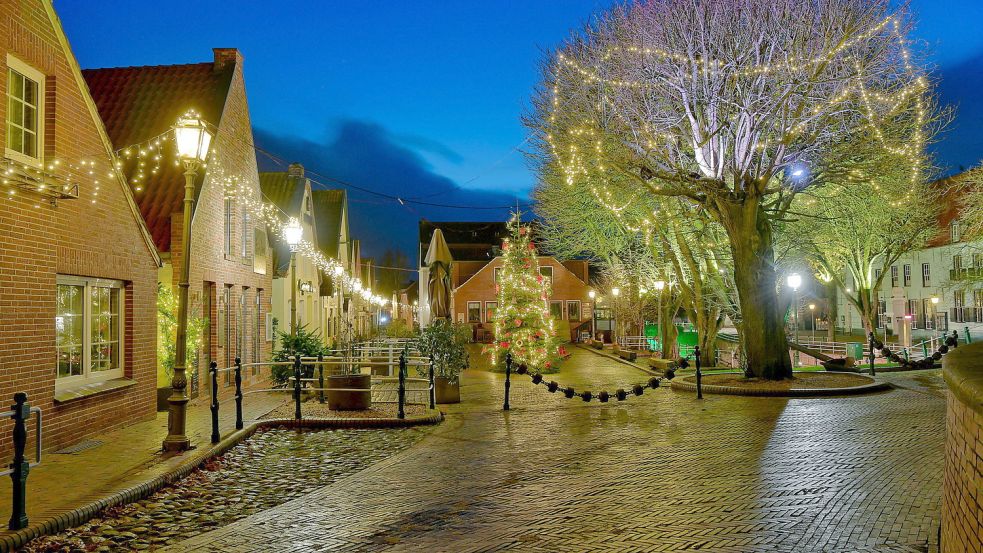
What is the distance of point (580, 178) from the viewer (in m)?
23.6

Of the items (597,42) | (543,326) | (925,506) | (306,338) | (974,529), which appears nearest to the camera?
(974,529)

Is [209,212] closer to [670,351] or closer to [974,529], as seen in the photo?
[974,529]

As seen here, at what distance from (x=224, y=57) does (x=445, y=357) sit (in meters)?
9.28

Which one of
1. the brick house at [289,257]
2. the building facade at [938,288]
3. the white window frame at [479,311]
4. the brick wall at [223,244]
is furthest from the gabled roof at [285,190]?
the building facade at [938,288]

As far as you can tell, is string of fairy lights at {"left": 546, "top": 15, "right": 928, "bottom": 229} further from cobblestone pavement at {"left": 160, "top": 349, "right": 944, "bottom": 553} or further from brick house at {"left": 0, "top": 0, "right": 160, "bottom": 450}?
brick house at {"left": 0, "top": 0, "right": 160, "bottom": 450}

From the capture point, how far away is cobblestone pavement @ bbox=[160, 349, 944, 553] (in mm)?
6109

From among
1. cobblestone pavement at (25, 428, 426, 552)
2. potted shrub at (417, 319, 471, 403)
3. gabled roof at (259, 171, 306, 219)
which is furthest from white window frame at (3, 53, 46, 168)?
gabled roof at (259, 171, 306, 219)

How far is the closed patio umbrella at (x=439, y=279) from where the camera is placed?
22.1 meters

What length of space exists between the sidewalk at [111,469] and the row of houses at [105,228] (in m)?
0.60

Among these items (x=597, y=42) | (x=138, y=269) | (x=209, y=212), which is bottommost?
(x=138, y=269)

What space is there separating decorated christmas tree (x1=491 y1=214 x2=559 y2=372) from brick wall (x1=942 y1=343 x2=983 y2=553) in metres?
20.7

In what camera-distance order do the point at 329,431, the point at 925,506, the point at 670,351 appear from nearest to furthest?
1. the point at 925,506
2. the point at 329,431
3. the point at 670,351

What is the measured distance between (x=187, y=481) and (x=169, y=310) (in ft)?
23.6

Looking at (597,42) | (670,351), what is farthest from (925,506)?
(670,351)
